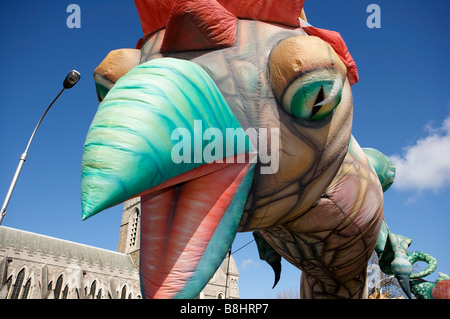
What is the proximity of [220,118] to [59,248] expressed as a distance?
27.3 meters

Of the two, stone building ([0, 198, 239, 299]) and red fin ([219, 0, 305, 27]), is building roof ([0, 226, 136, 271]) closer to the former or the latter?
stone building ([0, 198, 239, 299])

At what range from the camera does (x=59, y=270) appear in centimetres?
2370

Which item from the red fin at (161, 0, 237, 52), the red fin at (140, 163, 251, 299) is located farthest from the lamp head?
the red fin at (140, 163, 251, 299)

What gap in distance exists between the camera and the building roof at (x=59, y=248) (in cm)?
2314

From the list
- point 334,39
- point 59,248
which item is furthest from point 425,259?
point 59,248

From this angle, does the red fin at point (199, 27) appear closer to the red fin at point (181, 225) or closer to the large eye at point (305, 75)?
the large eye at point (305, 75)

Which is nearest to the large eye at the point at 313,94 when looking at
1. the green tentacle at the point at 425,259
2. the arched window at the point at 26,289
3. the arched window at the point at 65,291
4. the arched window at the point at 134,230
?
the green tentacle at the point at 425,259

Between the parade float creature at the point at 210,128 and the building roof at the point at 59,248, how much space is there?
84.2 ft

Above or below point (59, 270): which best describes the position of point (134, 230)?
above

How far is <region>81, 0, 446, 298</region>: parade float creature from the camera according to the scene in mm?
739

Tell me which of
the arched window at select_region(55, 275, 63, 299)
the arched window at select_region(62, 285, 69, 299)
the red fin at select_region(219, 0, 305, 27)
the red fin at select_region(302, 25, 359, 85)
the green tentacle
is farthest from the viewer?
the arched window at select_region(62, 285, 69, 299)

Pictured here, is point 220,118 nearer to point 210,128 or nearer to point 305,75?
point 210,128

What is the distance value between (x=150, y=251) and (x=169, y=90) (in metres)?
0.46

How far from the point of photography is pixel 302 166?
1168 millimetres
